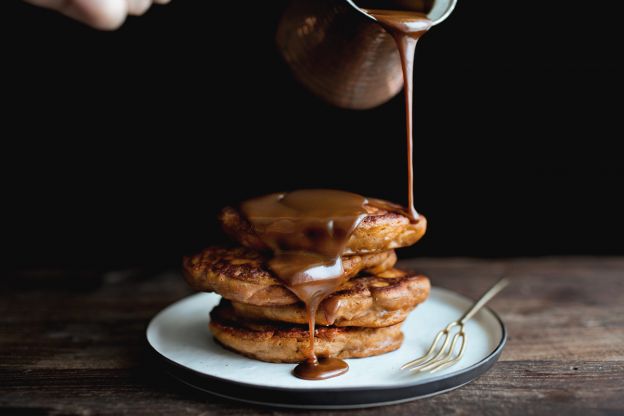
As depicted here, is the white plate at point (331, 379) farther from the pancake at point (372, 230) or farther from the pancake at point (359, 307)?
the pancake at point (372, 230)

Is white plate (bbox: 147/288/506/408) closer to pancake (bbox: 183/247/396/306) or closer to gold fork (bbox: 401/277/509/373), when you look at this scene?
gold fork (bbox: 401/277/509/373)

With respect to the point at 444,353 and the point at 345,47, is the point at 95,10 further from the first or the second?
the point at 444,353

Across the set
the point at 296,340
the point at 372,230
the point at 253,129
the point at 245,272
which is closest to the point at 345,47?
the point at 372,230

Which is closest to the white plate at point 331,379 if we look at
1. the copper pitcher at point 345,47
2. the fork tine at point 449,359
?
the fork tine at point 449,359

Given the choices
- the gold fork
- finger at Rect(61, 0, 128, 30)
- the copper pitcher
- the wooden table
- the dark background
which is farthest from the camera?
the dark background

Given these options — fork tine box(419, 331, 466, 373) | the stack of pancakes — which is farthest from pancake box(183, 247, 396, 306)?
fork tine box(419, 331, 466, 373)

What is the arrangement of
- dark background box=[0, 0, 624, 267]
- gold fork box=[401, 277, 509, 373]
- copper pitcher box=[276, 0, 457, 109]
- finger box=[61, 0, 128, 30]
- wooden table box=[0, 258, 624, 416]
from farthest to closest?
dark background box=[0, 0, 624, 267]
copper pitcher box=[276, 0, 457, 109]
gold fork box=[401, 277, 509, 373]
wooden table box=[0, 258, 624, 416]
finger box=[61, 0, 128, 30]
